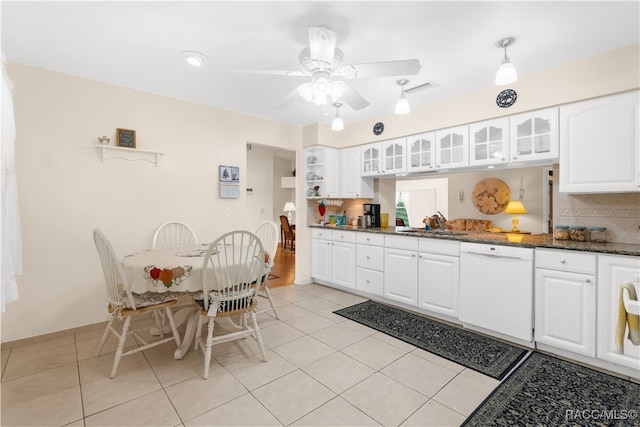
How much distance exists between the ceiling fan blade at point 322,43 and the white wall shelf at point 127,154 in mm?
2248

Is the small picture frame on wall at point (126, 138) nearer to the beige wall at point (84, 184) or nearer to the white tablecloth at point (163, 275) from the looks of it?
the beige wall at point (84, 184)

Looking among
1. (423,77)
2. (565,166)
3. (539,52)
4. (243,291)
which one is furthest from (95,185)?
(565,166)

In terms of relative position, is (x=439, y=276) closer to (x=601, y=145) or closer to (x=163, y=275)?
(x=601, y=145)

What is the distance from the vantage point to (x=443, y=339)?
8.78 ft

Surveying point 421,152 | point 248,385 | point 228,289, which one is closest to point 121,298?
point 228,289

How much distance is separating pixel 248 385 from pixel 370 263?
216 cm

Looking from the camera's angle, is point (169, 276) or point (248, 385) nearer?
point (248, 385)

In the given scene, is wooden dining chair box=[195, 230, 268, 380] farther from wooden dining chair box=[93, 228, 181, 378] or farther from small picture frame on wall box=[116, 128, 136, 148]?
small picture frame on wall box=[116, 128, 136, 148]

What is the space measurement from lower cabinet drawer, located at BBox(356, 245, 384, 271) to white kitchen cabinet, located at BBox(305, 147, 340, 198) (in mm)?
1060

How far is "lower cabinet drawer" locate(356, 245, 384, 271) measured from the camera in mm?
3646

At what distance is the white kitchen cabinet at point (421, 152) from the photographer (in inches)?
137

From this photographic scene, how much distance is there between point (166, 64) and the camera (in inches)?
103

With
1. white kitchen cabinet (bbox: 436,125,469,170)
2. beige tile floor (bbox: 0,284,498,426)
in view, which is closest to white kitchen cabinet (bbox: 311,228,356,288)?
beige tile floor (bbox: 0,284,498,426)

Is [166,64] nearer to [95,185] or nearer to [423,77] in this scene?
[95,185]
